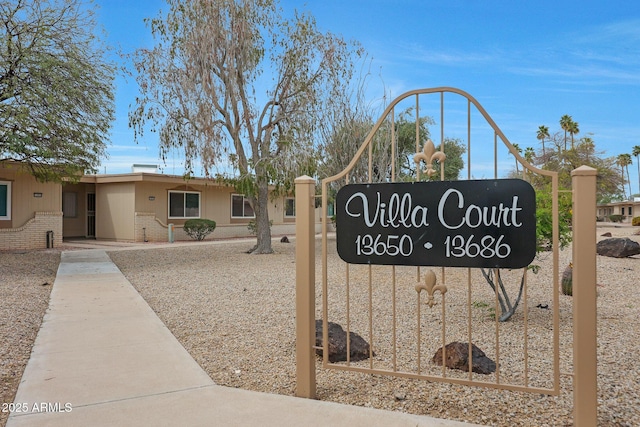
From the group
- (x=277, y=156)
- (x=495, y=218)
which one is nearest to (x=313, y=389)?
(x=495, y=218)

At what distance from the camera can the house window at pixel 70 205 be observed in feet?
74.8

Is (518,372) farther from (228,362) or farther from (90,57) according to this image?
(90,57)

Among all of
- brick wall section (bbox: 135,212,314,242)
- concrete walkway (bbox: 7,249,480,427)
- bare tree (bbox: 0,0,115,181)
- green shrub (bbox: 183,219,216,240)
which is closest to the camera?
concrete walkway (bbox: 7,249,480,427)

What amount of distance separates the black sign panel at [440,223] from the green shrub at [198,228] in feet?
65.6

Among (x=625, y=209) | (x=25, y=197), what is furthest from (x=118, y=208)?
(x=625, y=209)

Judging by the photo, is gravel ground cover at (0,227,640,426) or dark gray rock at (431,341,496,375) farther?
dark gray rock at (431,341,496,375)

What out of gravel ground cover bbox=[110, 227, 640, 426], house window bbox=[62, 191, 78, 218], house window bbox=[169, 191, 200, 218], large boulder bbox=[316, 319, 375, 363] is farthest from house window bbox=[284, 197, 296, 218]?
large boulder bbox=[316, 319, 375, 363]

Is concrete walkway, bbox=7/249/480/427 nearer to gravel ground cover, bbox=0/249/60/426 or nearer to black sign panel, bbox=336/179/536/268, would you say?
gravel ground cover, bbox=0/249/60/426

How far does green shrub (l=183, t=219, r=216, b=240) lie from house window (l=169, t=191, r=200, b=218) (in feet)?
2.85

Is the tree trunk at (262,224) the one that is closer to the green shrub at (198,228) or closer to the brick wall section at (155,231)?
the green shrub at (198,228)

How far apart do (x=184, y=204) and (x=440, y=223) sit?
21773 millimetres

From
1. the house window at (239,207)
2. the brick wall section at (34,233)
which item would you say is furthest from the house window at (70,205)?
the house window at (239,207)

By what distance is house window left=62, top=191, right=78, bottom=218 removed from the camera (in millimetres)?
22797

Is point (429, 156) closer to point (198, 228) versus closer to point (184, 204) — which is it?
point (198, 228)
